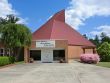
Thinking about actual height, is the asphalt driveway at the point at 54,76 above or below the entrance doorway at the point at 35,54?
below

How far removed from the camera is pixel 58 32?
63781 mm

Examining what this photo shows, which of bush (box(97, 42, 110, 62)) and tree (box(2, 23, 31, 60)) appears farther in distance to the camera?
bush (box(97, 42, 110, 62))

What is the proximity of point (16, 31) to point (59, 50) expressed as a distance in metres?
9.66

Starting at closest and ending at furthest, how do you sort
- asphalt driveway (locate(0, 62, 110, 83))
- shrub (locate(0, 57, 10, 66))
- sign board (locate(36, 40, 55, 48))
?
asphalt driveway (locate(0, 62, 110, 83))
shrub (locate(0, 57, 10, 66))
sign board (locate(36, 40, 55, 48))

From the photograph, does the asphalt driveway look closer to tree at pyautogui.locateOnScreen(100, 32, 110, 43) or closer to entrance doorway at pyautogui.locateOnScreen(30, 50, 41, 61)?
entrance doorway at pyautogui.locateOnScreen(30, 50, 41, 61)

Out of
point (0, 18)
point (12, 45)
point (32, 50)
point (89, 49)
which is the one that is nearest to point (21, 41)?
point (12, 45)

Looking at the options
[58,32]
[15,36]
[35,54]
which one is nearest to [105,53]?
[58,32]

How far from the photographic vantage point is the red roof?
205 ft

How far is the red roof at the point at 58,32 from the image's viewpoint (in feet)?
205

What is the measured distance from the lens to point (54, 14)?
235 ft

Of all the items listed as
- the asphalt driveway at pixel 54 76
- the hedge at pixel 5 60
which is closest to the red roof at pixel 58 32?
the hedge at pixel 5 60

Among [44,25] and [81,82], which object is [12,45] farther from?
[81,82]

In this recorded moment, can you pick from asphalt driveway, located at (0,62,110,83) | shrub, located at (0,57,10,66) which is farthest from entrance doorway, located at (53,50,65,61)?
asphalt driveway, located at (0,62,110,83)

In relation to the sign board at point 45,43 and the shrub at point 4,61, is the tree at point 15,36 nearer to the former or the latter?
the sign board at point 45,43
